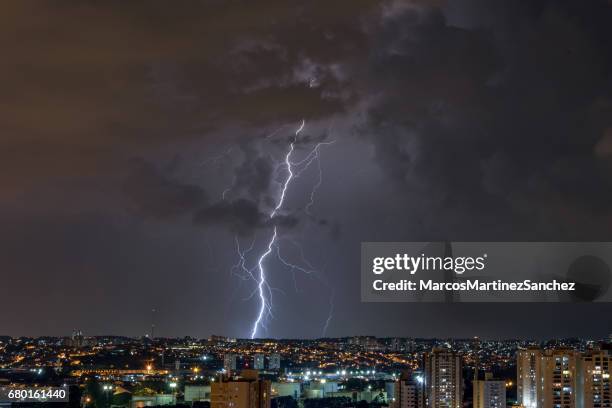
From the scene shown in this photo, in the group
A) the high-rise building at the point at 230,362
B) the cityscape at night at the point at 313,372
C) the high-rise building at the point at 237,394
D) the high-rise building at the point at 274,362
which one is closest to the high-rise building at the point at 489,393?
the cityscape at night at the point at 313,372

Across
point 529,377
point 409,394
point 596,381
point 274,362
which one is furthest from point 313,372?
point 596,381

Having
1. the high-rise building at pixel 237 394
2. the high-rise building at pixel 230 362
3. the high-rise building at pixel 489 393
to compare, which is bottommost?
the high-rise building at pixel 237 394

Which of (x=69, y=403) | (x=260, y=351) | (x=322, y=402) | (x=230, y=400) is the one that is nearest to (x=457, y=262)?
(x=230, y=400)

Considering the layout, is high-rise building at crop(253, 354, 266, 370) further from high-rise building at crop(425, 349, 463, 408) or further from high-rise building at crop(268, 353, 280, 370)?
high-rise building at crop(425, 349, 463, 408)

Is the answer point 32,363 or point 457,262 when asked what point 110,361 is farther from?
point 457,262

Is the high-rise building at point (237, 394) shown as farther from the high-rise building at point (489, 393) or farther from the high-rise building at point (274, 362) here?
the high-rise building at point (274, 362)

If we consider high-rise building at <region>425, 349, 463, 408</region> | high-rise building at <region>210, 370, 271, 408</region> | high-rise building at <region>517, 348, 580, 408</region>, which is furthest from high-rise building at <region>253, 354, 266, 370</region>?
high-rise building at <region>210, 370, 271, 408</region>
